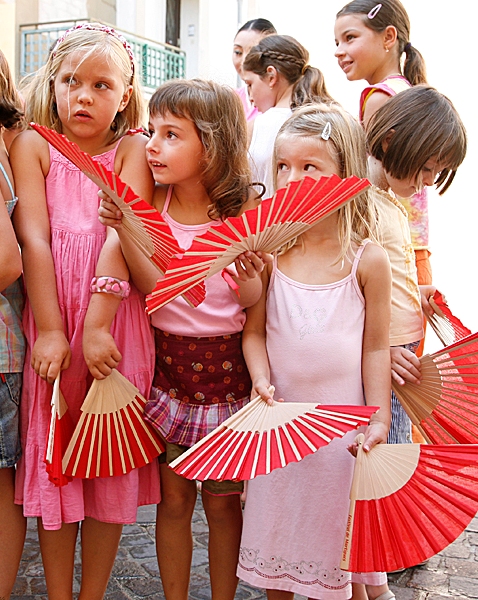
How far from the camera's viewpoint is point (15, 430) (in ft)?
7.32

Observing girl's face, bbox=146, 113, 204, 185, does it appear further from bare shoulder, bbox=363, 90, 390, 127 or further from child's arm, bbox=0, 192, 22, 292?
Answer: bare shoulder, bbox=363, 90, 390, 127

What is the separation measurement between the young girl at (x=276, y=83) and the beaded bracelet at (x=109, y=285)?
1523mm

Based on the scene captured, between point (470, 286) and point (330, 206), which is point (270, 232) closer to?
point (330, 206)

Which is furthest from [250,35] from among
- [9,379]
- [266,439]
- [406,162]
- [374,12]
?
[266,439]

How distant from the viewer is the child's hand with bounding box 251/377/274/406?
2006 millimetres

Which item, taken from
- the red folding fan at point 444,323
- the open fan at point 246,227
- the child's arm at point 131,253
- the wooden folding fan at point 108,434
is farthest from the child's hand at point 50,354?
the red folding fan at point 444,323

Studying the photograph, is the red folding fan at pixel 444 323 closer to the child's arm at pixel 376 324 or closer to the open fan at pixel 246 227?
the child's arm at pixel 376 324

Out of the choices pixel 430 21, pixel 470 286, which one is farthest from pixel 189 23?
pixel 470 286

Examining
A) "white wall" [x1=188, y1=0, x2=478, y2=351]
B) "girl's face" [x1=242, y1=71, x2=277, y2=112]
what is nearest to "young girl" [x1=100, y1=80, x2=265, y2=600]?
"girl's face" [x1=242, y1=71, x2=277, y2=112]

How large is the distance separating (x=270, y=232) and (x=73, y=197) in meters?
0.73

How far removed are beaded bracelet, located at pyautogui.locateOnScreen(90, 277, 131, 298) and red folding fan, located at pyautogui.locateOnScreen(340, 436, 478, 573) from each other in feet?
2.76

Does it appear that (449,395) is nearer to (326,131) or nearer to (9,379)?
(326,131)

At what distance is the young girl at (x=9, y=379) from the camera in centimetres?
220

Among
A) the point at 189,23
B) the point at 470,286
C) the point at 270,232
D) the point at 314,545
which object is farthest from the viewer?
the point at 189,23
